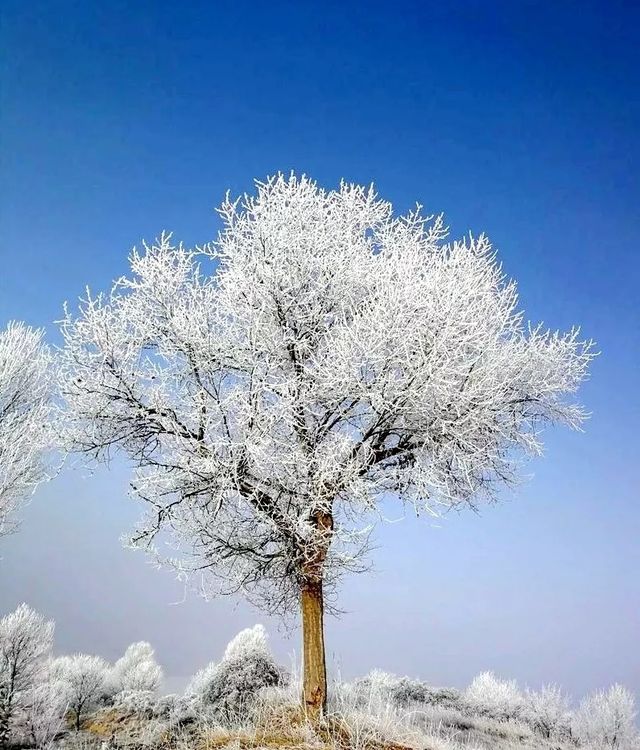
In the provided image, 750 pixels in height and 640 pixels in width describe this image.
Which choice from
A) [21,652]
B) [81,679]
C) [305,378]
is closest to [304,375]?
[305,378]

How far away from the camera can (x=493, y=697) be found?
20078 mm

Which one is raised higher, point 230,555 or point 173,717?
point 230,555

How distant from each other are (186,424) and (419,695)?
1492 cm

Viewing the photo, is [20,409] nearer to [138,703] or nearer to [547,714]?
[138,703]

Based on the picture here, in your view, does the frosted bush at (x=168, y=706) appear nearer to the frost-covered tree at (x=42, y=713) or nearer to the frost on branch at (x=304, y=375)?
the frost-covered tree at (x=42, y=713)

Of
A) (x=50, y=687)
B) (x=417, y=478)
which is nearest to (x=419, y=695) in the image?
(x=50, y=687)

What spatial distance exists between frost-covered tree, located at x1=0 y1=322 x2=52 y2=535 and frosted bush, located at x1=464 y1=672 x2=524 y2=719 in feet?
45.9

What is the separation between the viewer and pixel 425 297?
8.23 m

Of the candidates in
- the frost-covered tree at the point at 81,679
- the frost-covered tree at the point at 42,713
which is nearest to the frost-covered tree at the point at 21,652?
the frost-covered tree at the point at 42,713

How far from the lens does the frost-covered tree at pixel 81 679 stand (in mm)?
20328

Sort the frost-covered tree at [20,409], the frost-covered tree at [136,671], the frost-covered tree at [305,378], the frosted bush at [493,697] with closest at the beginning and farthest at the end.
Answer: the frost-covered tree at [305,378] < the frost-covered tree at [20,409] < the frosted bush at [493,697] < the frost-covered tree at [136,671]

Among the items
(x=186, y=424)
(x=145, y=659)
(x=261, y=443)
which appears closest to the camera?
(x=261, y=443)

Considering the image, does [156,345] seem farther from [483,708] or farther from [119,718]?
[483,708]

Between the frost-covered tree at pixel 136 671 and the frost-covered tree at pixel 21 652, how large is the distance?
5.65 meters
